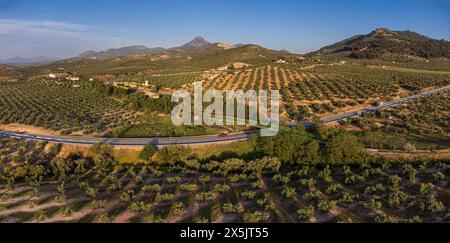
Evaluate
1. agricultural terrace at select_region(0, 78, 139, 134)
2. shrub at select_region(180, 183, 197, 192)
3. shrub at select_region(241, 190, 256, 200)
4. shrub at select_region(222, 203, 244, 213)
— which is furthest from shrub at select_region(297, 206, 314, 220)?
agricultural terrace at select_region(0, 78, 139, 134)

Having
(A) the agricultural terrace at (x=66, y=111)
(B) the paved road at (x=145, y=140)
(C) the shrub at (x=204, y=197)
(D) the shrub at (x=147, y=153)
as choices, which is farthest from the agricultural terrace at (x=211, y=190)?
(A) the agricultural terrace at (x=66, y=111)

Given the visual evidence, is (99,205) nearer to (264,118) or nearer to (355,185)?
(355,185)

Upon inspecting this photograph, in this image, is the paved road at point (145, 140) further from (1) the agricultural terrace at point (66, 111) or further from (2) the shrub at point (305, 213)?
(2) the shrub at point (305, 213)

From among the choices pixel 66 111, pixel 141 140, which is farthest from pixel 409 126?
pixel 66 111

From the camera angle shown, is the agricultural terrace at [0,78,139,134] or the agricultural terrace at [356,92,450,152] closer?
the agricultural terrace at [356,92,450,152]

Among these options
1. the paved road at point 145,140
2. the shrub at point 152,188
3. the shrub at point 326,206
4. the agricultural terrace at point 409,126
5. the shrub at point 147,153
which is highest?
the agricultural terrace at point 409,126

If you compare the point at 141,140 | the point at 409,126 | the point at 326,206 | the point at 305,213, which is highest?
the point at 409,126

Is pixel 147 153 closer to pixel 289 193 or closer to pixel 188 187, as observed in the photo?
pixel 188 187

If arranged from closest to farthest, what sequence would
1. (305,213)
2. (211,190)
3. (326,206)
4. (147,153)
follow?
(305,213) → (326,206) → (211,190) → (147,153)

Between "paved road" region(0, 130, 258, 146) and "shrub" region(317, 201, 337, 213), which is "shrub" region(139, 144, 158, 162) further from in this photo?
"shrub" region(317, 201, 337, 213)

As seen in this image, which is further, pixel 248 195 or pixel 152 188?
pixel 152 188

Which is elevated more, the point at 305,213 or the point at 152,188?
the point at 305,213
